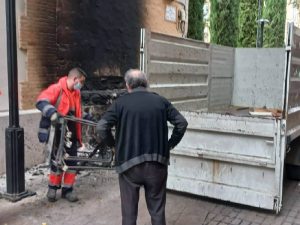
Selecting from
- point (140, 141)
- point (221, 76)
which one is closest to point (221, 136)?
point (140, 141)

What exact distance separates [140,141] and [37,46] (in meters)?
3.49

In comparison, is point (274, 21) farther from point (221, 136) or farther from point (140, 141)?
point (140, 141)

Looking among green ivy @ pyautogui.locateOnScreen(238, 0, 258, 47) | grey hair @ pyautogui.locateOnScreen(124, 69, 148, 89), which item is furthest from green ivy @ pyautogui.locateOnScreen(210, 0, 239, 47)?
grey hair @ pyautogui.locateOnScreen(124, 69, 148, 89)

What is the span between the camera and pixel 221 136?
4.83 meters

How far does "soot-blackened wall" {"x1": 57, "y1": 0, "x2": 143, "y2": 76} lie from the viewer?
6.70 meters

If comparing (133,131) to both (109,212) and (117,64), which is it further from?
(117,64)

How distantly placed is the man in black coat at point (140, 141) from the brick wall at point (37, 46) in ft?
10.0

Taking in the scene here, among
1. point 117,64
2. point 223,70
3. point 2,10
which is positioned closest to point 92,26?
point 117,64

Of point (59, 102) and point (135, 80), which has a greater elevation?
point (135, 80)

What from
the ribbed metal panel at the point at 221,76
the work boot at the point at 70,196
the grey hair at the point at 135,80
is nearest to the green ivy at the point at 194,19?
the ribbed metal panel at the point at 221,76

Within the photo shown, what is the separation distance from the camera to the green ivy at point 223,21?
15523 millimetres

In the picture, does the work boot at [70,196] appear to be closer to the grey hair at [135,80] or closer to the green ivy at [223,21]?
the grey hair at [135,80]

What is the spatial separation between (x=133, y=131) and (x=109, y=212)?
1.65 meters

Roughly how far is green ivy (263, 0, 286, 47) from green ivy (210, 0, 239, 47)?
6.76m
